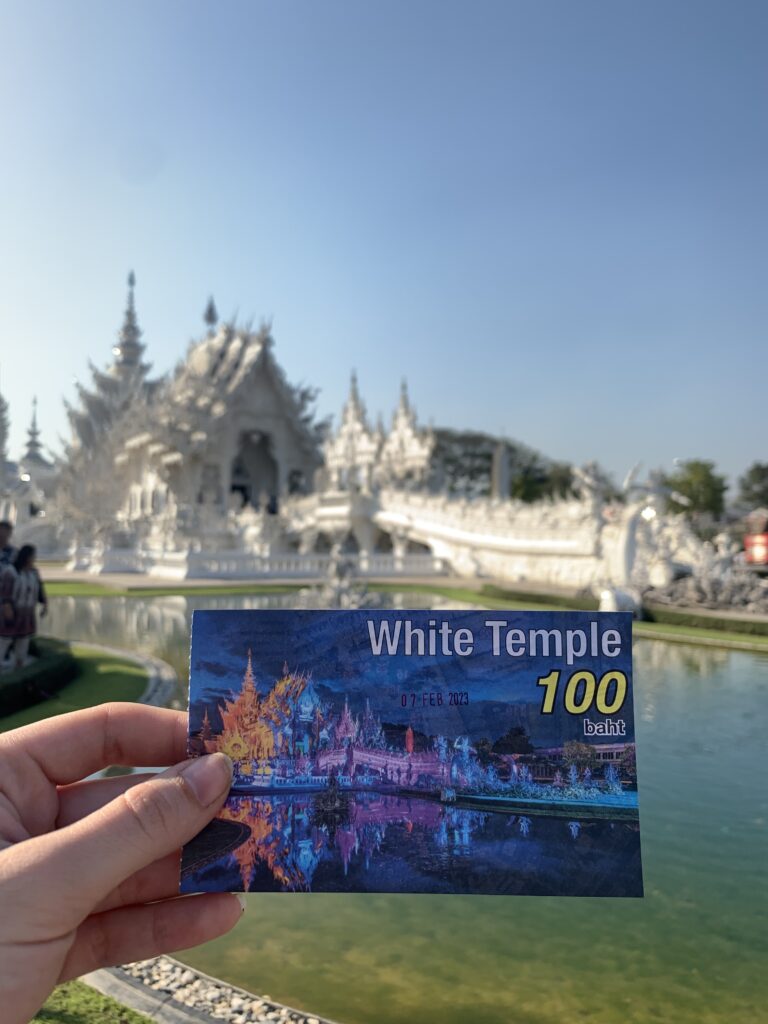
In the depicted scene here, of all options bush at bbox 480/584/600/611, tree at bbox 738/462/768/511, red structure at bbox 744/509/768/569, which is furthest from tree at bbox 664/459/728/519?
bush at bbox 480/584/600/611

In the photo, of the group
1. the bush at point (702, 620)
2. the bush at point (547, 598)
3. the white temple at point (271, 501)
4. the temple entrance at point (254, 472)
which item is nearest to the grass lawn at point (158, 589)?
the white temple at point (271, 501)

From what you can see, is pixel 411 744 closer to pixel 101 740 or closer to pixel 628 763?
pixel 628 763

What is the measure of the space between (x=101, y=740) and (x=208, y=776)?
0.45 metres

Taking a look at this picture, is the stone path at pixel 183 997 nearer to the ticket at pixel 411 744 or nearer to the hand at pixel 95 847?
the hand at pixel 95 847

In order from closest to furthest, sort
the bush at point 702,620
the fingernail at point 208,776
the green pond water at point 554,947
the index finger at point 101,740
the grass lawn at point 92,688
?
the fingernail at point 208,776
the index finger at point 101,740
the green pond water at point 554,947
the grass lawn at point 92,688
the bush at point 702,620

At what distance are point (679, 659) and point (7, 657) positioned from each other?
28.7 ft

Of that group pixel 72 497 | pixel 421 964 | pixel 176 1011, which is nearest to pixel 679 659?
pixel 421 964

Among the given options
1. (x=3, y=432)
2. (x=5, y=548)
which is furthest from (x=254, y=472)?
(x=5, y=548)

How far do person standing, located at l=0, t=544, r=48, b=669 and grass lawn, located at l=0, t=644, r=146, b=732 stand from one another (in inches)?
27.7

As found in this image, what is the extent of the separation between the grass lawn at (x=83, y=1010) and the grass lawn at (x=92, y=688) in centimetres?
356

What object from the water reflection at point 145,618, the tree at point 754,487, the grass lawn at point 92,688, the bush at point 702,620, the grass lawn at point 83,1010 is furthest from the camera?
the tree at point 754,487

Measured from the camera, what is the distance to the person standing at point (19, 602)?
→ 25.7 ft

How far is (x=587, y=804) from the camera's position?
1679 mm

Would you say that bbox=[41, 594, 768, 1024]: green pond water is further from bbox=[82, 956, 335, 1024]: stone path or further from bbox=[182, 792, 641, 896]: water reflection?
bbox=[182, 792, 641, 896]: water reflection
